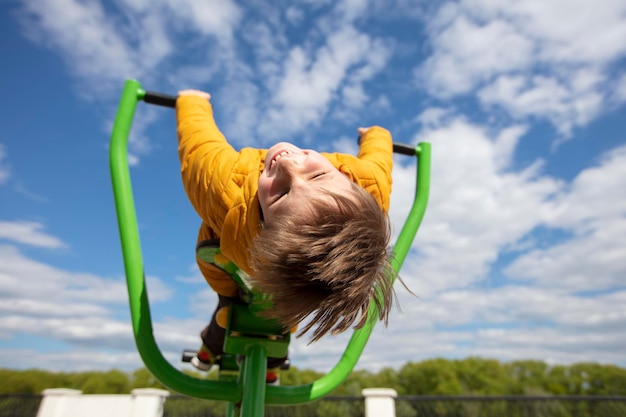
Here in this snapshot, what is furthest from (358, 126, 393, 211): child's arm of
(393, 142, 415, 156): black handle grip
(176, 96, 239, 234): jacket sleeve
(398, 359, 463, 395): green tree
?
(398, 359, 463, 395): green tree

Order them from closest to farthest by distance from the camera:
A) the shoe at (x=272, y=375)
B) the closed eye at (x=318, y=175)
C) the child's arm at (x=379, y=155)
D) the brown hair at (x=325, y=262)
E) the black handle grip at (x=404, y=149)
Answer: the brown hair at (x=325, y=262)
the closed eye at (x=318, y=175)
the child's arm at (x=379, y=155)
the shoe at (x=272, y=375)
the black handle grip at (x=404, y=149)

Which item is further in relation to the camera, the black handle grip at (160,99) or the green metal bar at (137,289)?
the black handle grip at (160,99)

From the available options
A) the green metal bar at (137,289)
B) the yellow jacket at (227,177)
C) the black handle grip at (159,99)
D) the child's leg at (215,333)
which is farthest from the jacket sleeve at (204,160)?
the child's leg at (215,333)

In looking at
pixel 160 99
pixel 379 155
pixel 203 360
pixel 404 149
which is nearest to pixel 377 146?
pixel 379 155

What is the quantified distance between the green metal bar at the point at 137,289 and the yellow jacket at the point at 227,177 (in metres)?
0.22

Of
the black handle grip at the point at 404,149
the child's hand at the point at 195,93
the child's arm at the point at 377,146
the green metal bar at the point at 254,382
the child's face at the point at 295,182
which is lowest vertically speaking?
the green metal bar at the point at 254,382

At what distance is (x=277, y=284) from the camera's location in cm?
90

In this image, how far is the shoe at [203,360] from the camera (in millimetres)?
1682

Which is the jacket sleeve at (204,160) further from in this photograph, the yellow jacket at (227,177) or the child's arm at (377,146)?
the child's arm at (377,146)

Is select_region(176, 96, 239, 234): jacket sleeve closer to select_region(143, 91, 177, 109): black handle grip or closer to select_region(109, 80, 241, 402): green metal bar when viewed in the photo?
select_region(143, 91, 177, 109): black handle grip

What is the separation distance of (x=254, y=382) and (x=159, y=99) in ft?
3.81

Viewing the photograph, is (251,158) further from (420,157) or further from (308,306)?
(420,157)

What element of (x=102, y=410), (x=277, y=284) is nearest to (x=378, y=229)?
(x=277, y=284)

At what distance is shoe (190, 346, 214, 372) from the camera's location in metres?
1.68
